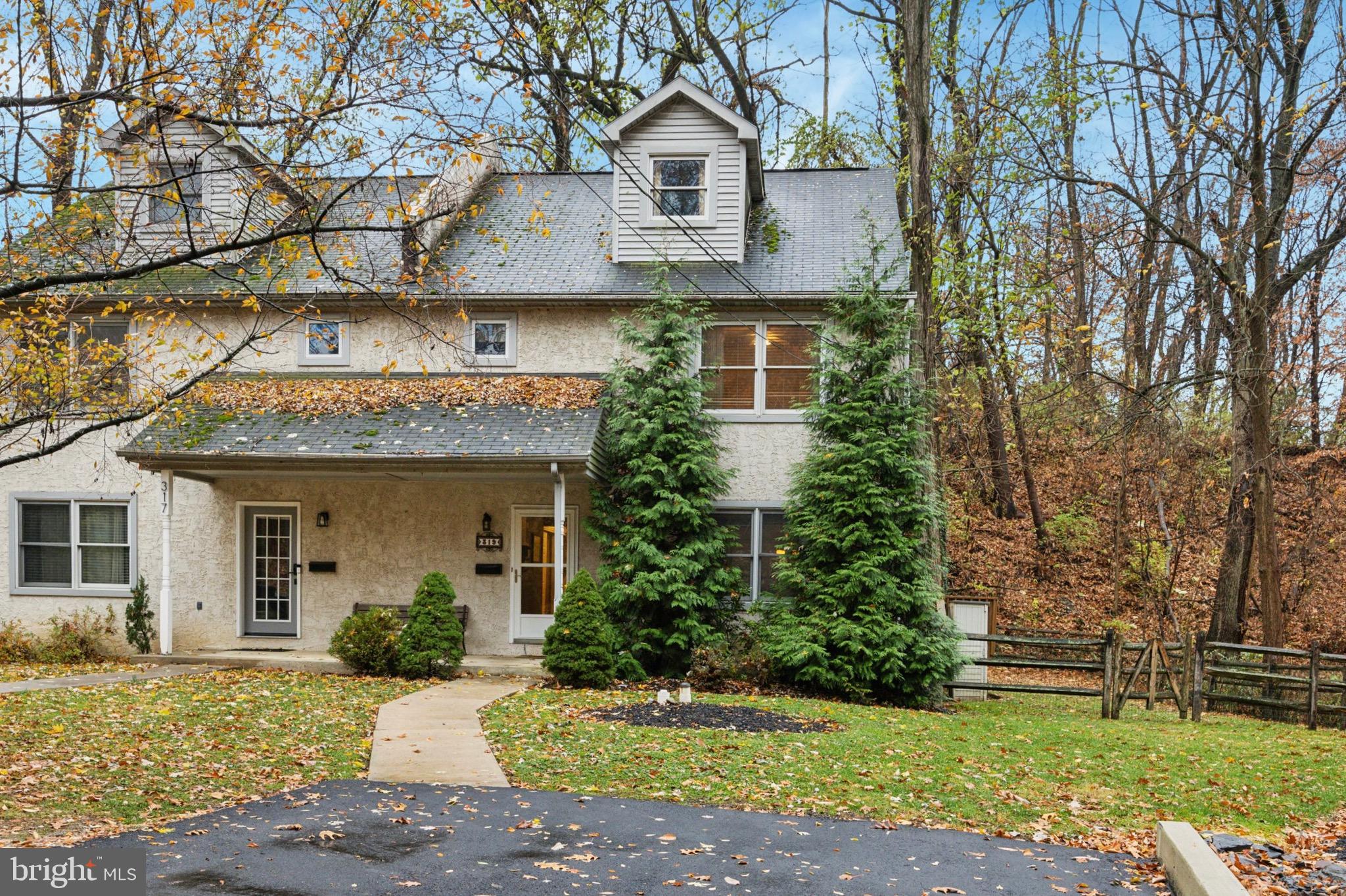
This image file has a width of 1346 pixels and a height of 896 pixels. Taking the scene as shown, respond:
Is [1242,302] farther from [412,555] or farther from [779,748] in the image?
[412,555]

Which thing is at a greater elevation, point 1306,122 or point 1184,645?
point 1306,122

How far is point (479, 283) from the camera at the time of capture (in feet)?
52.5

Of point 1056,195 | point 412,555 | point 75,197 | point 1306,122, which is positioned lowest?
point 412,555

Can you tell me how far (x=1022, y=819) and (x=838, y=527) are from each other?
22.3 feet

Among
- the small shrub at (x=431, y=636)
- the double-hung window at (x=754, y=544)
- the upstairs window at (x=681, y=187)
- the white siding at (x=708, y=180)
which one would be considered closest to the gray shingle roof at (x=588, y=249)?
the white siding at (x=708, y=180)

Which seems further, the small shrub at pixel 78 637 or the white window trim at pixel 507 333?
the white window trim at pixel 507 333

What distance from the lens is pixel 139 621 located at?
15352mm

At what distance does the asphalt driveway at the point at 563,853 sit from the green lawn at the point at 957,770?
1.80 ft

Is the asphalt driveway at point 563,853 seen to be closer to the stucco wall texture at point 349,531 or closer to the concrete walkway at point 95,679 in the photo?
the concrete walkway at point 95,679

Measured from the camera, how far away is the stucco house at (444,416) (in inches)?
604

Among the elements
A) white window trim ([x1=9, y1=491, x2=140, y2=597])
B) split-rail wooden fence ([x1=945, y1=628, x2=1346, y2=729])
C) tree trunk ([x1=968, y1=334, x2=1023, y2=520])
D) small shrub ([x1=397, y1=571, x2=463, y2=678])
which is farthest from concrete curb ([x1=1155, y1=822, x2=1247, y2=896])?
tree trunk ([x1=968, y1=334, x2=1023, y2=520])

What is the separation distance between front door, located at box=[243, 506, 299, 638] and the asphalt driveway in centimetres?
937

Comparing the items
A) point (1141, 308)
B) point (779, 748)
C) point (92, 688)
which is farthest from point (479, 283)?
point (1141, 308)

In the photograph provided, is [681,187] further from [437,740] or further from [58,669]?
[58,669]
